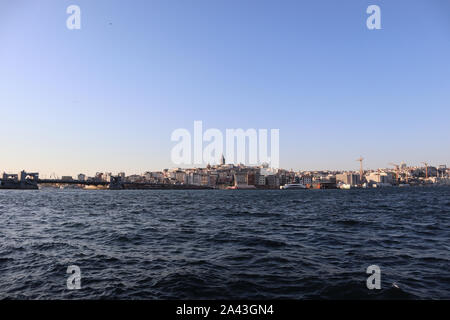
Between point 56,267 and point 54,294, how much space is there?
289 centimetres

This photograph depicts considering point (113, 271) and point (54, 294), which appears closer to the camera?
point (54, 294)

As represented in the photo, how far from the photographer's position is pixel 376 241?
47.5ft

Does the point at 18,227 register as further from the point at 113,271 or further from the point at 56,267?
the point at 113,271

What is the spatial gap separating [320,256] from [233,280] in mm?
4551

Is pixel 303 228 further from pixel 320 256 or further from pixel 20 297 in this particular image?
pixel 20 297

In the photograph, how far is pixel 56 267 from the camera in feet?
33.7
